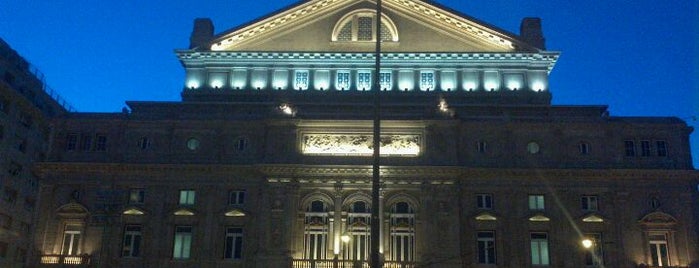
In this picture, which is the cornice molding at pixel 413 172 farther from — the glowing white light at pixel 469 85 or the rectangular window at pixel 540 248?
the glowing white light at pixel 469 85

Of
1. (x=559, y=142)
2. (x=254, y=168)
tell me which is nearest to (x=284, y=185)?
(x=254, y=168)

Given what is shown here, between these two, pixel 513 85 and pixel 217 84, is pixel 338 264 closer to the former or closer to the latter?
pixel 217 84

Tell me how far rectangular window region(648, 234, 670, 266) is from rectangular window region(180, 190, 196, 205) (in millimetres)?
34962

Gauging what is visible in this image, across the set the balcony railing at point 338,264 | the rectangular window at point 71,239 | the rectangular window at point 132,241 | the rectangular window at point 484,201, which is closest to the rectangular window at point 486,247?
the rectangular window at point 484,201

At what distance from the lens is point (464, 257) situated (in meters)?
53.1

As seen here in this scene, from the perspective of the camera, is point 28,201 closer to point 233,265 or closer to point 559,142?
point 233,265

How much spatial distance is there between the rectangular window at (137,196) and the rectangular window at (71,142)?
627cm

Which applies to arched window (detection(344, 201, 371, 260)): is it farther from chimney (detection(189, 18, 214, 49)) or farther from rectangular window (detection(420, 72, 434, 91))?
chimney (detection(189, 18, 214, 49))

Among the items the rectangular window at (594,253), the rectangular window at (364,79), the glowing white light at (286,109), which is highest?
the rectangular window at (364,79)

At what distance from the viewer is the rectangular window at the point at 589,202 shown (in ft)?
181

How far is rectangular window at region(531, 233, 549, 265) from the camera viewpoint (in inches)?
2122

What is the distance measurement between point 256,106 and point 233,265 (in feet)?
52.3

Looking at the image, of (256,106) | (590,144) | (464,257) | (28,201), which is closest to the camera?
(464,257)

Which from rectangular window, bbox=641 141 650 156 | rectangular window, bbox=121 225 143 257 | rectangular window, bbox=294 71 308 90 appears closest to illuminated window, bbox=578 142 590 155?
rectangular window, bbox=641 141 650 156
